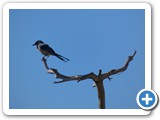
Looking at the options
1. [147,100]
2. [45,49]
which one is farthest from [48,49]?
[147,100]

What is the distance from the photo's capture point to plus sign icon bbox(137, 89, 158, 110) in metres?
3.53

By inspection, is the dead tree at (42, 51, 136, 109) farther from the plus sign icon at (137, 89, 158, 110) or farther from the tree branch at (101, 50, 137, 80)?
the plus sign icon at (137, 89, 158, 110)

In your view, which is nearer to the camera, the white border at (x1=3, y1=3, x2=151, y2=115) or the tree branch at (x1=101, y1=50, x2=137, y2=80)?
the white border at (x1=3, y1=3, x2=151, y2=115)

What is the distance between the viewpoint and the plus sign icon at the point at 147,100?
11.6ft

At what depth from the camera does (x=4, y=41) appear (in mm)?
3762

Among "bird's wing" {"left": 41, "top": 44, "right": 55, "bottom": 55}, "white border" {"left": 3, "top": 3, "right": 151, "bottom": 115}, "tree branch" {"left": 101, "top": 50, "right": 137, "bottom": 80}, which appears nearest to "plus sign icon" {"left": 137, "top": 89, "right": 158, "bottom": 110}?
"white border" {"left": 3, "top": 3, "right": 151, "bottom": 115}
